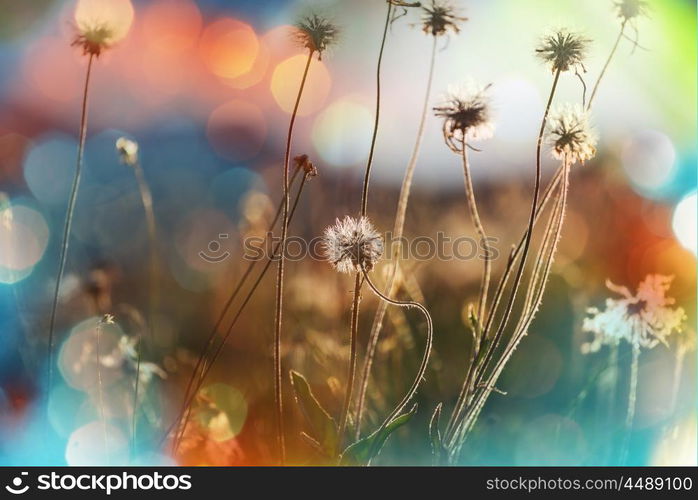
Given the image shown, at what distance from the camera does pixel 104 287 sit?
3.44ft

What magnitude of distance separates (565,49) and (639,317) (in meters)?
0.54

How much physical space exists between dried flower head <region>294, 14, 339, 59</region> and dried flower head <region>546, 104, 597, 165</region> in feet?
1.15

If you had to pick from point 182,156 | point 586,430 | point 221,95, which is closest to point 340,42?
point 221,95

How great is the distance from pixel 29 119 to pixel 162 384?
65cm

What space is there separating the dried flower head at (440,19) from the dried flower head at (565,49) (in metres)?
0.14

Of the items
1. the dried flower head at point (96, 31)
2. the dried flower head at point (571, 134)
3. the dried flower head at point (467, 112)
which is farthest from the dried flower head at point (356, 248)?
the dried flower head at point (96, 31)

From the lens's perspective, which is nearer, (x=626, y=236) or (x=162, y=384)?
(x=162, y=384)

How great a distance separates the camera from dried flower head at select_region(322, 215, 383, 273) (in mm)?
805

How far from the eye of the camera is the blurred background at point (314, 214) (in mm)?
1033

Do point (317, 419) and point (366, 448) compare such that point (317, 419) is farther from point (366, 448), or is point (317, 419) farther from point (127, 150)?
point (127, 150)

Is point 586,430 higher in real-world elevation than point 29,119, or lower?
lower

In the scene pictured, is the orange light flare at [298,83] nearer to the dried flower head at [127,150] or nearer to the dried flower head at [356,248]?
the dried flower head at [127,150]
